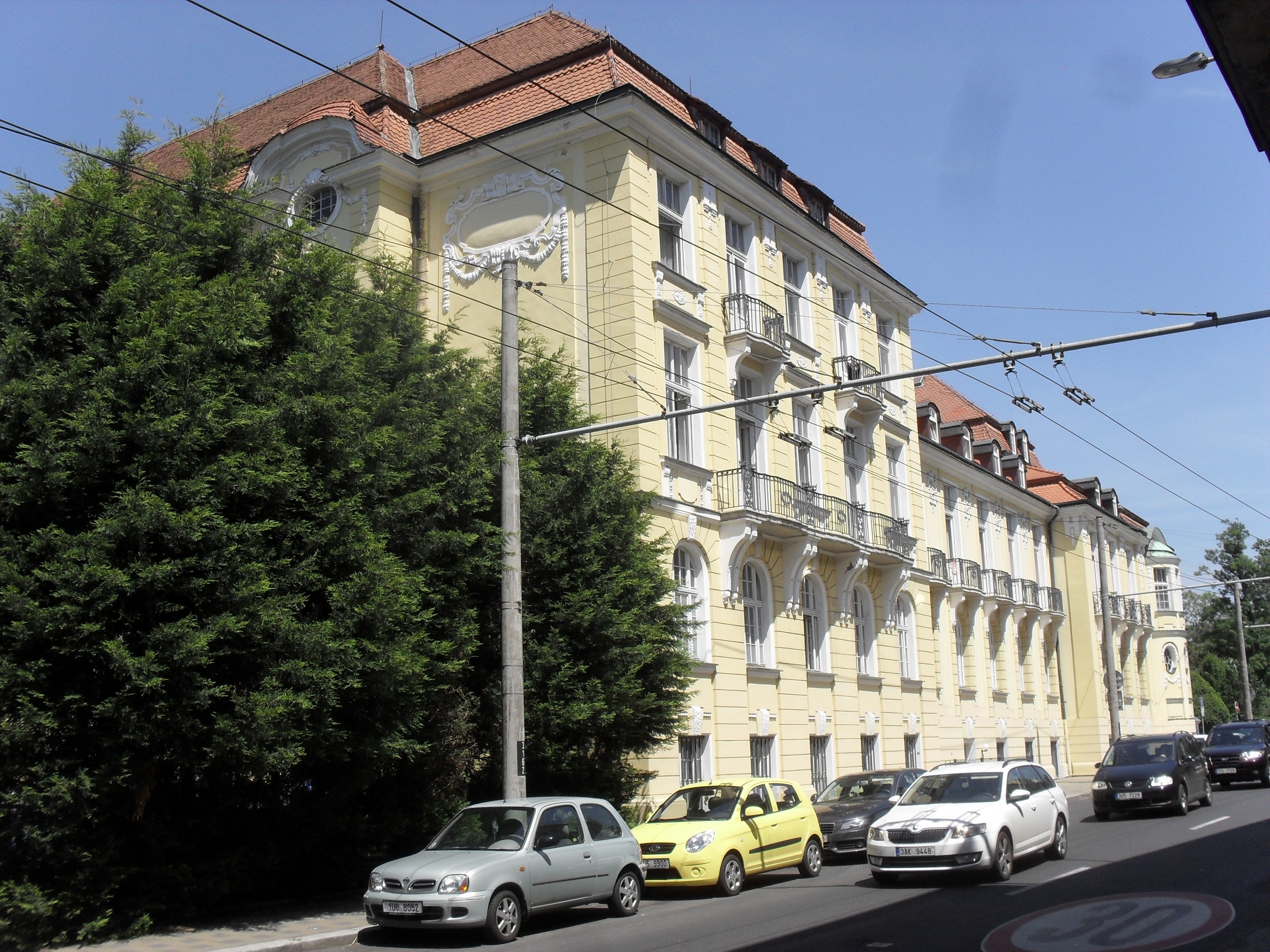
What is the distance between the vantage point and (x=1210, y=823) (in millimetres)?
22062

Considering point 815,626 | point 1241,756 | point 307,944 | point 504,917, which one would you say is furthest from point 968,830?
point 1241,756

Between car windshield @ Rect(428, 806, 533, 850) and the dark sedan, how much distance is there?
22.2 ft

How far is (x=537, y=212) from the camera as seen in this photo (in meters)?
26.0

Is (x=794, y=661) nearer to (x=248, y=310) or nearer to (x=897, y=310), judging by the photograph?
(x=897, y=310)

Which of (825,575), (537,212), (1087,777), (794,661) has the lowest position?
(1087,777)

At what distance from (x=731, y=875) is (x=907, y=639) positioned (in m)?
20.8

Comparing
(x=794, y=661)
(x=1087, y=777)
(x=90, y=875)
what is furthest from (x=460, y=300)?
(x=1087, y=777)

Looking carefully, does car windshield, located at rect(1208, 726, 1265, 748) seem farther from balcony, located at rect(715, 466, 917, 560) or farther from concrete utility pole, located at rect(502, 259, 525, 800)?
concrete utility pole, located at rect(502, 259, 525, 800)

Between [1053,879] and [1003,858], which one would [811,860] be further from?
[1053,879]

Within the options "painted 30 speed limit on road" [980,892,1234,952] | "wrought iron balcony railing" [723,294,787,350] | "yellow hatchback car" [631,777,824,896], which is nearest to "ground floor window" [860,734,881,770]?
"wrought iron balcony railing" [723,294,787,350]

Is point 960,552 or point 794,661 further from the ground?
point 960,552

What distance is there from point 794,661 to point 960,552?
16695mm

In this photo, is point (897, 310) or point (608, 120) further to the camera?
point (897, 310)

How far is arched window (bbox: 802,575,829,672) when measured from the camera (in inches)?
1189
